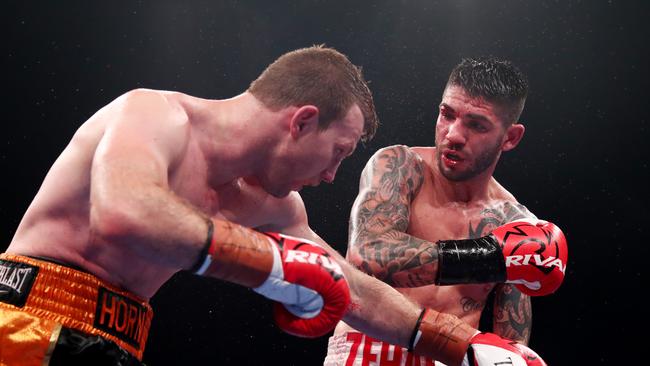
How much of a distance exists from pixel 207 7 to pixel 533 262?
2589 millimetres

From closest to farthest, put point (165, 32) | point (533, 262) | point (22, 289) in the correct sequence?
1. point (22, 289)
2. point (533, 262)
3. point (165, 32)

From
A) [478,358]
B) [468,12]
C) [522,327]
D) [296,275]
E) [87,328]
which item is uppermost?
[468,12]

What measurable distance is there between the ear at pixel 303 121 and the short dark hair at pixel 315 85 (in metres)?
0.02

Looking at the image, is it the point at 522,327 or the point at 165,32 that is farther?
the point at 165,32

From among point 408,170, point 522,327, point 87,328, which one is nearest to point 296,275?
point 87,328

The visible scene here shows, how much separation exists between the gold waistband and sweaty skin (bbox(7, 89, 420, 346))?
0.03m

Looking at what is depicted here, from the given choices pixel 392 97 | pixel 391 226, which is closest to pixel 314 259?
pixel 391 226

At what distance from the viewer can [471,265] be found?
80.4 inches

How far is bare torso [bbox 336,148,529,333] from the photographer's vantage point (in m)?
2.35

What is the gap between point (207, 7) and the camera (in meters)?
3.92

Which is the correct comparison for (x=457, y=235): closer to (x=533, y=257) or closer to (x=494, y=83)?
(x=533, y=257)

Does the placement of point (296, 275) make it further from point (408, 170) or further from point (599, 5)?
point (599, 5)

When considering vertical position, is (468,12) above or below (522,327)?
above

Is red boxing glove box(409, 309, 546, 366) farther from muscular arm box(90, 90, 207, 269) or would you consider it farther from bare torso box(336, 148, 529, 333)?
muscular arm box(90, 90, 207, 269)
